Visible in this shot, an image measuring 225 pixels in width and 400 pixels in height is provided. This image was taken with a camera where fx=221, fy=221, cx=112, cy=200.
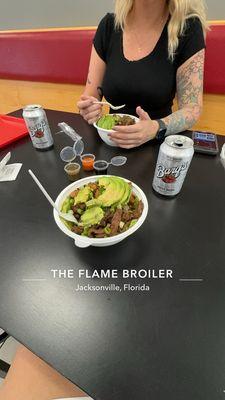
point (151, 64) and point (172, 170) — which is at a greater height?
point (151, 64)

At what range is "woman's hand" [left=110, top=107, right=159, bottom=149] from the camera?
28.6 inches

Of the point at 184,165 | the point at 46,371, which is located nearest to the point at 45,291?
the point at 46,371

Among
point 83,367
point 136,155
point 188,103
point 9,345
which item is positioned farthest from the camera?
point 9,345

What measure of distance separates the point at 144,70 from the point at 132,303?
93cm

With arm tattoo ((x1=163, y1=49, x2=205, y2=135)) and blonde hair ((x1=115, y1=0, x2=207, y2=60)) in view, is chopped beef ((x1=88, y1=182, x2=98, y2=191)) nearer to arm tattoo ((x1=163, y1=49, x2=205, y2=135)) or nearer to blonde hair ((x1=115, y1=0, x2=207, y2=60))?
arm tattoo ((x1=163, y1=49, x2=205, y2=135))

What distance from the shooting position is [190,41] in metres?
0.89

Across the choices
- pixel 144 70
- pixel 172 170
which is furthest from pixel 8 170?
pixel 144 70

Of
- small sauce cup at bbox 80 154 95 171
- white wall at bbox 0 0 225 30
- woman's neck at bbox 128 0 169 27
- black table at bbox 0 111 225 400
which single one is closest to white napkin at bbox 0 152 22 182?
black table at bbox 0 111 225 400

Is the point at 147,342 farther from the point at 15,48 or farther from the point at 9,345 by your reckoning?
the point at 15,48

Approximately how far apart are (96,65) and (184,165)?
85 centimetres

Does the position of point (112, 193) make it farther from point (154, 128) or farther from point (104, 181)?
point (154, 128)

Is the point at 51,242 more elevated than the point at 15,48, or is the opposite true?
the point at 15,48

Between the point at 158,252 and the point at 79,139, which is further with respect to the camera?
the point at 79,139

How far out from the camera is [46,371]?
1.66 ft
